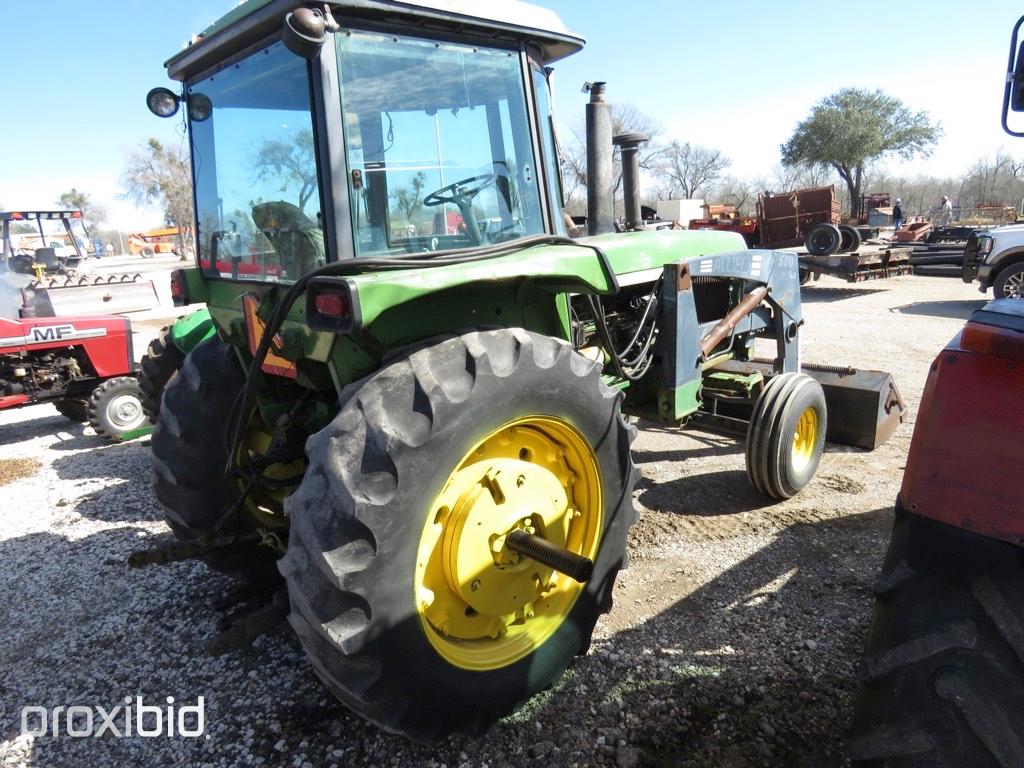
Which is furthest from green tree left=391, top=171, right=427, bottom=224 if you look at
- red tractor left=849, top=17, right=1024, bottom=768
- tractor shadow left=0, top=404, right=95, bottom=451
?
tractor shadow left=0, top=404, right=95, bottom=451

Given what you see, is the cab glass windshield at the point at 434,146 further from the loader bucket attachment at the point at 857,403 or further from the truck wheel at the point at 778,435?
the loader bucket attachment at the point at 857,403

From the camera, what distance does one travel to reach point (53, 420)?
23.6 feet

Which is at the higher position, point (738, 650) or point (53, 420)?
point (53, 420)

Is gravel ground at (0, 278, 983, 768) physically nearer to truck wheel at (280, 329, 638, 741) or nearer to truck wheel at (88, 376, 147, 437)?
truck wheel at (280, 329, 638, 741)

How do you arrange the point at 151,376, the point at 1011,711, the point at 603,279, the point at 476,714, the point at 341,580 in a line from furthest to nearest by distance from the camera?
1. the point at 151,376
2. the point at 603,279
3. the point at 476,714
4. the point at 341,580
5. the point at 1011,711

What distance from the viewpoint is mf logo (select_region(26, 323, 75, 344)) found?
20.3ft

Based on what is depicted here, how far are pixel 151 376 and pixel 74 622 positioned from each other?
100 inches

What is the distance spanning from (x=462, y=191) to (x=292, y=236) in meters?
0.64

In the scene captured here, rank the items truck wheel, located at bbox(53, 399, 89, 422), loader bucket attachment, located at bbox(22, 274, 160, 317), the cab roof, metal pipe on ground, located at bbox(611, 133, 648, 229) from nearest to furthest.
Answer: the cab roof, metal pipe on ground, located at bbox(611, 133, 648, 229), truck wheel, located at bbox(53, 399, 89, 422), loader bucket attachment, located at bbox(22, 274, 160, 317)

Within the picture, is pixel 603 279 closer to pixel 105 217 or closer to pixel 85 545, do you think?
pixel 85 545

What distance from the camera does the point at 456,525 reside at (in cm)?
217

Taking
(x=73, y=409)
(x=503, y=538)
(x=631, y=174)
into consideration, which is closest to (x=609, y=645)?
(x=503, y=538)

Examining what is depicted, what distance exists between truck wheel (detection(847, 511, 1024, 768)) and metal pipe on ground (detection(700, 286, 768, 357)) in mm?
2271

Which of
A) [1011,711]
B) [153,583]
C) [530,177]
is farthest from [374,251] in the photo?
[153,583]
